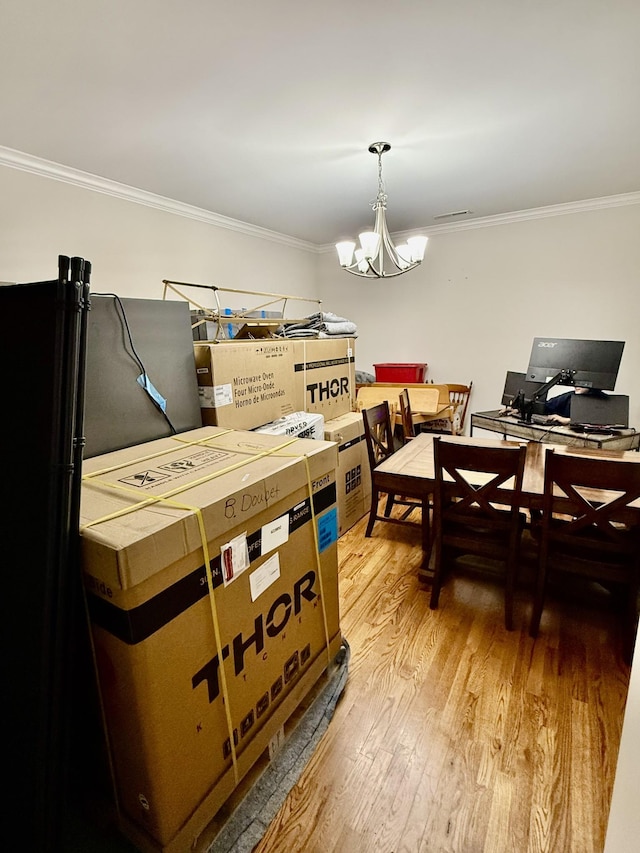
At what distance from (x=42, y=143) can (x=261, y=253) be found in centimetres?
237

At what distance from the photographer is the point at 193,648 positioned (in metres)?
0.91

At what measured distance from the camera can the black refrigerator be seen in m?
0.78

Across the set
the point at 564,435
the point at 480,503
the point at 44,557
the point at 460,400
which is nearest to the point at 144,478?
the point at 44,557

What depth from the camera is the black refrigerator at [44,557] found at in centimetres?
78

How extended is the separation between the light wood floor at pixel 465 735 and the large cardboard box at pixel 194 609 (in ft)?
0.92

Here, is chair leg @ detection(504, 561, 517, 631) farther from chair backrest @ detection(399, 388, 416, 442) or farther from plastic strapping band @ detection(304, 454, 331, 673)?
chair backrest @ detection(399, 388, 416, 442)

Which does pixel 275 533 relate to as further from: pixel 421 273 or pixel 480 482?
pixel 421 273

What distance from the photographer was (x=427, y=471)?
215 centimetres

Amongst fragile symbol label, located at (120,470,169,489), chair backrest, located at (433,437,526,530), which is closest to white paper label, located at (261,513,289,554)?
fragile symbol label, located at (120,470,169,489)

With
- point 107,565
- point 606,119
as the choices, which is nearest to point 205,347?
point 107,565

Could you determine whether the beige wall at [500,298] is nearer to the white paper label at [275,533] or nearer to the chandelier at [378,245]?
the chandelier at [378,245]

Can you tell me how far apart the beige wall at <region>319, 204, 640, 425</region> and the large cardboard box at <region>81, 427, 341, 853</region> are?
386cm

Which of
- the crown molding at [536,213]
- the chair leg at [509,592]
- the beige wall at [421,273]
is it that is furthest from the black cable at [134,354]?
the crown molding at [536,213]

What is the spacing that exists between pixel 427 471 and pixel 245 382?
1.09 meters
